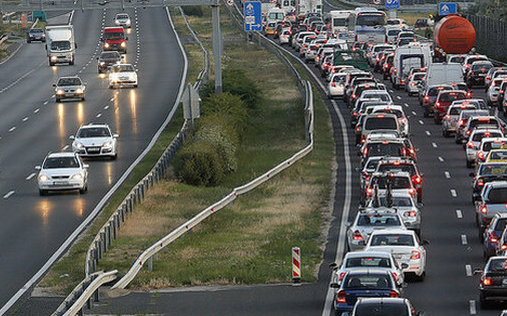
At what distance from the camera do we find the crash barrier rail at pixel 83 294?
2405 centimetres

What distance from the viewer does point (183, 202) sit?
45.1 meters

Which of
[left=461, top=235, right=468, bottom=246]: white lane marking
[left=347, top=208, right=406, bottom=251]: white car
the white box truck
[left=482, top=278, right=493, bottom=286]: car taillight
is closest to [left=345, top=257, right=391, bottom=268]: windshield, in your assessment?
[left=482, top=278, right=493, bottom=286]: car taillight

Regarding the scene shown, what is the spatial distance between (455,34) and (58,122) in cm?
2688

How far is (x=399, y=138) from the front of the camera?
49.1m

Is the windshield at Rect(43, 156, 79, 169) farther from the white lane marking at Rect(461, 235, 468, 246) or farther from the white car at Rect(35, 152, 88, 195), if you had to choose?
the white lane marking at Rect(461, 235, 468, 246)

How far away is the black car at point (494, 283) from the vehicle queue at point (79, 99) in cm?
2125

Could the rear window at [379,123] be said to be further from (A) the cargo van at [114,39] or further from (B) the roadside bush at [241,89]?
(A) the cargo van at [114,39]

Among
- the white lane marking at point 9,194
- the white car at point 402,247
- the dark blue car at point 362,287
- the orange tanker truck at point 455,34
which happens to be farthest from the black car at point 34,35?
the dark blue car at point 362,287

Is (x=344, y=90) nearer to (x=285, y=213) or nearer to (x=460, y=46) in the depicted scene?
(x=460, y=46)

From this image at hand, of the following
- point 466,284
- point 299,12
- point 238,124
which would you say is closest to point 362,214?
point 466,284

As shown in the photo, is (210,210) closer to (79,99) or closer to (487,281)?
(487,281)

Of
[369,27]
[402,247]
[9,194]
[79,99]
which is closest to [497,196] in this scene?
[402,247]

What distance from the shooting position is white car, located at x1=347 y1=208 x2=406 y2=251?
32.1 m

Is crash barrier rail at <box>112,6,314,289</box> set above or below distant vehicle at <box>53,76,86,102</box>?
above
